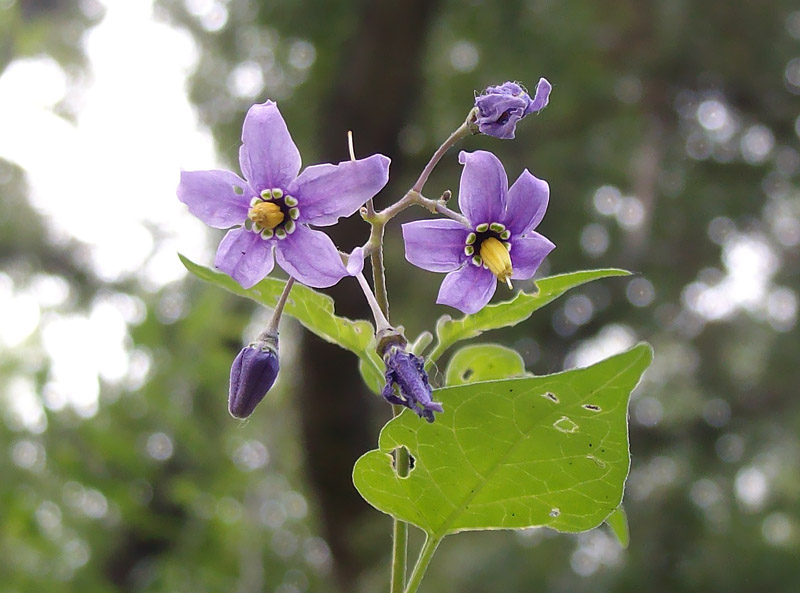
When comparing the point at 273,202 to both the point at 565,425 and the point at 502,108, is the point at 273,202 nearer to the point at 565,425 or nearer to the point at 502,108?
the point at 502,108

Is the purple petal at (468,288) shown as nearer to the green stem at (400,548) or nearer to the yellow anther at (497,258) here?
the yellow anther at (497,258)

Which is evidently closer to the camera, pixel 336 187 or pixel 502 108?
pixel 336 187

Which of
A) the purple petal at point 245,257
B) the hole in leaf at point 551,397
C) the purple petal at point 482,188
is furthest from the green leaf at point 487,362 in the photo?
the hole in leaf at point 551,397

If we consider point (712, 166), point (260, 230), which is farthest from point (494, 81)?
point (260, 230)

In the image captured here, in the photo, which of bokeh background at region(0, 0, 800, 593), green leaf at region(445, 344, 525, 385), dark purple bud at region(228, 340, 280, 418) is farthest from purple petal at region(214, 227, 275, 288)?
bokeh background at region(0, 0, 800, 593)

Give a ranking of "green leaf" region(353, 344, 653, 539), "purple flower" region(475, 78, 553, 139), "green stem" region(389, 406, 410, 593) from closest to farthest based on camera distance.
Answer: "green leaf" region(353, 344, 653, 539) < "green stem" region(389, 406, 410, 593) < "purple flower" region(475, 78, 553, 139)

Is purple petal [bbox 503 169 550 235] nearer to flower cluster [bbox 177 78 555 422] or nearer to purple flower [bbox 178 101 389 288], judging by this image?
flower cluster [bbox 177 78 555 422]

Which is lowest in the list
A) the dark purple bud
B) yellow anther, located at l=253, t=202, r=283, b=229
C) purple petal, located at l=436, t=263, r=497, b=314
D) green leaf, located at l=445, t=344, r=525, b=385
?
green leaf, located at l=445, t=344, r=525, b=385

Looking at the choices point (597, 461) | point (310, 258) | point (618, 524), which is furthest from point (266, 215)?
point (618, 524)
